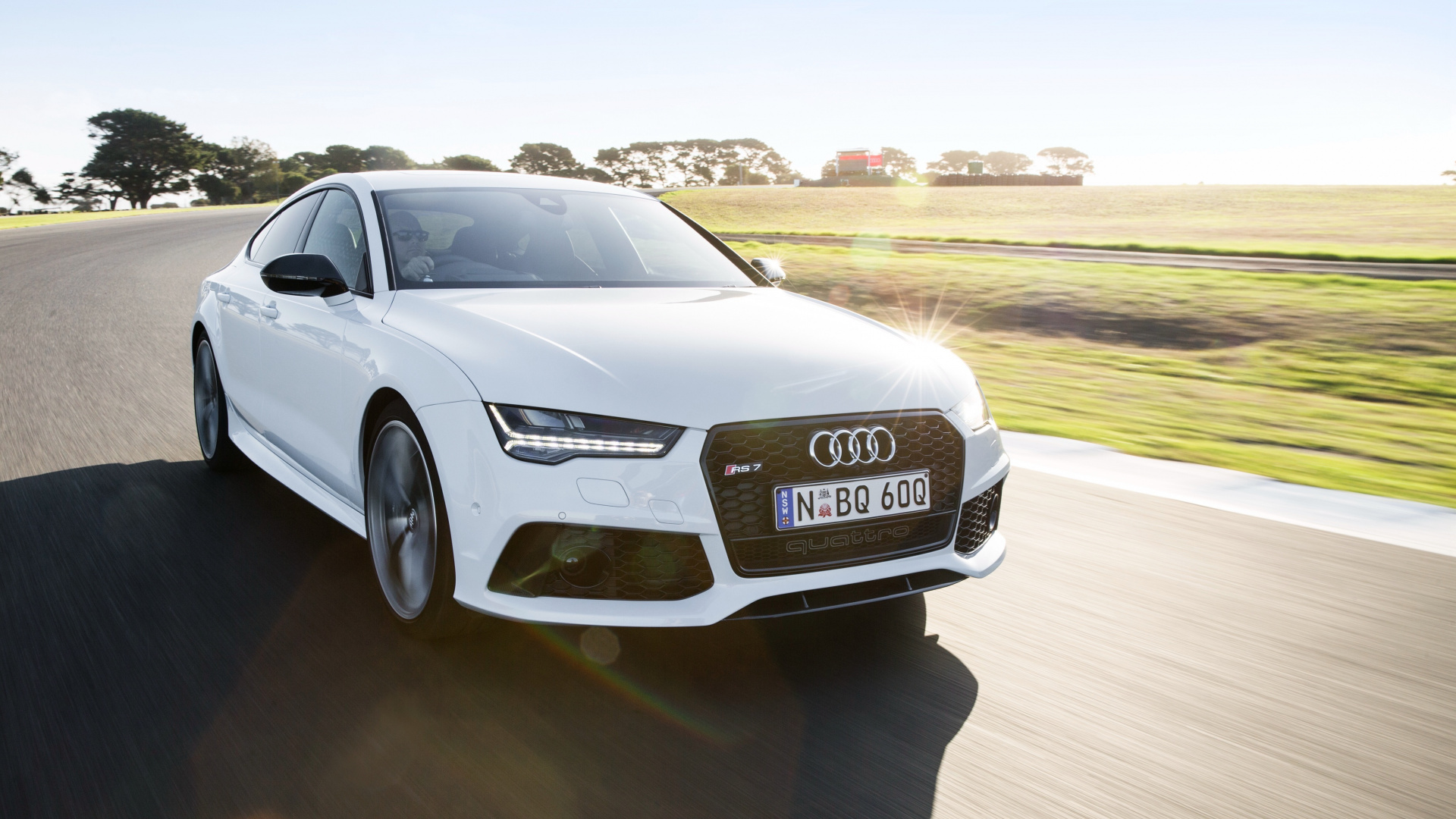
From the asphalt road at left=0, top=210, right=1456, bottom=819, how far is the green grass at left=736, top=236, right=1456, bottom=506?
1939mm

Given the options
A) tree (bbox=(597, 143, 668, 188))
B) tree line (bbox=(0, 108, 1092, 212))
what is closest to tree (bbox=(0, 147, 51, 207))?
tree line (bbox=(0, 108, 1092, 212))

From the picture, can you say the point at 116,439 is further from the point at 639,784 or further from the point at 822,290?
the point at 822,290

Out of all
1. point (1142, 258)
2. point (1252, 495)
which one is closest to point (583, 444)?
point (1252, 495)

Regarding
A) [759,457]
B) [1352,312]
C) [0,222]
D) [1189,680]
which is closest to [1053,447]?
[1189,680]

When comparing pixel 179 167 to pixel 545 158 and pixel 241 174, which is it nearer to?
pixel 241 174

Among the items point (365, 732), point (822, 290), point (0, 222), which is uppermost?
point (365, 732)

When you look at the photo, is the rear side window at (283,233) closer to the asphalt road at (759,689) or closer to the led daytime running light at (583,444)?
the asphalt road at (759,689)

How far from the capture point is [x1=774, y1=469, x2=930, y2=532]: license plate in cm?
282

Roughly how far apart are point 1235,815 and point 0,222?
162 feet

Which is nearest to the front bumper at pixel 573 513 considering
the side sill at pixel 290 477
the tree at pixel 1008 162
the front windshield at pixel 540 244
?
the side sill at pixel 290 477

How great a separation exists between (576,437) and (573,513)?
0.20 m

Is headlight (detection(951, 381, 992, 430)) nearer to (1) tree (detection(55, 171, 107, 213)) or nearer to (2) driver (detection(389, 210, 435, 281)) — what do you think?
(2) driver (detection(389, 210, 435, 281))

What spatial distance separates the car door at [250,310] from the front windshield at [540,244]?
920mm

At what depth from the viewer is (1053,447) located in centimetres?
588
